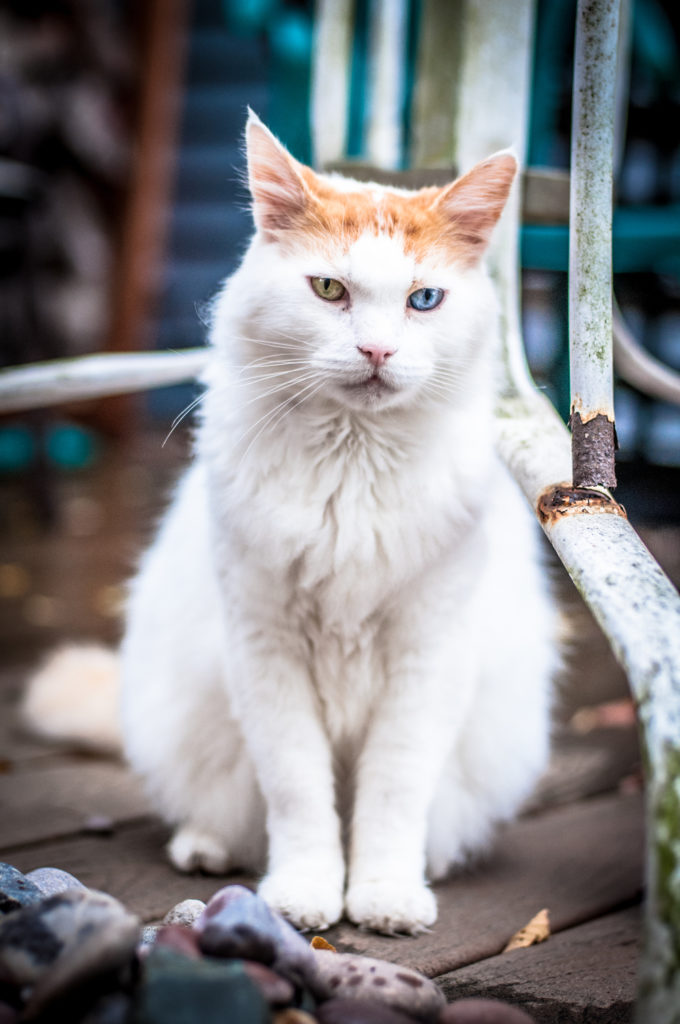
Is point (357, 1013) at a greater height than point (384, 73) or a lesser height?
lesser

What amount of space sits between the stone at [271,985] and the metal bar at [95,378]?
1.14 metres

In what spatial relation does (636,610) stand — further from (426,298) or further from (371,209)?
(371,209)

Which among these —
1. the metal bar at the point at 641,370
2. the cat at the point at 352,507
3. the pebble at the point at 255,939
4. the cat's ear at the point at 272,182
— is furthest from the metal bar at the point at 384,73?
the pebble at the point at 255,939

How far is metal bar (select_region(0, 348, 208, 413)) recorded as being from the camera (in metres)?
1.77

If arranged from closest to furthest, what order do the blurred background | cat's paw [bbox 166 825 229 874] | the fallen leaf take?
cat's paw [bbox 166 825 229 874] → the fallen leaf → the blurred background

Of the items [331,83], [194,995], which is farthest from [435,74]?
[194,995]

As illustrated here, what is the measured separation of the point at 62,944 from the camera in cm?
85

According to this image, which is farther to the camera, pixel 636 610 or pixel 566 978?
pixel 566 978

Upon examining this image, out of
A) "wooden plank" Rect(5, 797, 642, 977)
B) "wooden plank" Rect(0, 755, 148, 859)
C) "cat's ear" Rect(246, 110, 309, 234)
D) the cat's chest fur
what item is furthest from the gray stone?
"cat's ear" Rect(246, 110, 309, 234)

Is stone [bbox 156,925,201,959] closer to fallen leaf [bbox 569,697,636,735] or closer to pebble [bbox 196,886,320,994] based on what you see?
pebble [bbox 196,886,320,994]

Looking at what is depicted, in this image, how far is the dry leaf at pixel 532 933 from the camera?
1.27 meters

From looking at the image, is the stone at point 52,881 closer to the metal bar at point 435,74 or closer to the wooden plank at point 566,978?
the wooden plank at point 566,978

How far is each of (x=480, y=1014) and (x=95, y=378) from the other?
1.29 metres

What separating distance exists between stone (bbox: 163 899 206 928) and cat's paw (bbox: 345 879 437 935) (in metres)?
0.25
